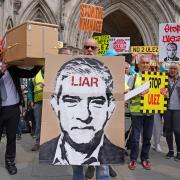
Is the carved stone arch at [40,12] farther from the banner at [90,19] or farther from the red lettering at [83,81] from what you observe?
the red lettering at [83,81]

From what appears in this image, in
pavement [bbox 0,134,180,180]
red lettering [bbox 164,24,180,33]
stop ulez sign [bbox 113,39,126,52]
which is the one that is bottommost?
pavement [bbox 0,134,180,180]

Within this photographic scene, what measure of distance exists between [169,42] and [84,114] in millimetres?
7860

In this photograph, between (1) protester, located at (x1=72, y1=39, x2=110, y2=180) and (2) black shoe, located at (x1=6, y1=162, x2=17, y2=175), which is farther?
(2) black shoe, located at (x1=6, y1=162, x2=17, y2=175)

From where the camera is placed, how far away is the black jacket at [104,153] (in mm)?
4367

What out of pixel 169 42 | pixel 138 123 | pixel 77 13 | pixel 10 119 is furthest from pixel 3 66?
pixel 77 13

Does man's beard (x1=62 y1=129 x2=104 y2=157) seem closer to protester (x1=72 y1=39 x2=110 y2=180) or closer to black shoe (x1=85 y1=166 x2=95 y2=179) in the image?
protester (x1=72 y1=39 x2=110 y2=180)

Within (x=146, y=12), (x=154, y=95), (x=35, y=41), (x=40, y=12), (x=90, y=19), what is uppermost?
(x=146, y=12)

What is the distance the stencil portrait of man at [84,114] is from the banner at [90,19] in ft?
21.3

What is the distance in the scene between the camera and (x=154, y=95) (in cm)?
658

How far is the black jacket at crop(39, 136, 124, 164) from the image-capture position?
172 inches

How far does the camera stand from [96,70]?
4.41 meters

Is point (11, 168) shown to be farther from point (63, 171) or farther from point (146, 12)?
point (146, 12)

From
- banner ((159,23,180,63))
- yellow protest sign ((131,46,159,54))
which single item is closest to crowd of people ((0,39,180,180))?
banner ((159,23,180,63))

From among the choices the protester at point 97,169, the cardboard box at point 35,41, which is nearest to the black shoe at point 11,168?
the protester at point 97,169
